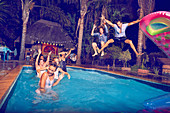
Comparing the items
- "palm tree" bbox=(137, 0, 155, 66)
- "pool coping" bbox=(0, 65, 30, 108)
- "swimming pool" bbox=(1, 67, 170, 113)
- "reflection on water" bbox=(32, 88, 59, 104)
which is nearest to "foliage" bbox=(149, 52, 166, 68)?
"palm tree" bbox=(137, 0, 155, 66)

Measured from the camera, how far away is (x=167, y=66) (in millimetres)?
10016

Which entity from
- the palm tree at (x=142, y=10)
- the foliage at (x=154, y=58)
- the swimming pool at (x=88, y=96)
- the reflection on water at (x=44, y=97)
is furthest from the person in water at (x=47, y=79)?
the foliage at (x=154, y=58)

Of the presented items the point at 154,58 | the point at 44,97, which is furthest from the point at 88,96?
the point at 154,58

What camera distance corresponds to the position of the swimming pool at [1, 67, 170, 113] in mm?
4398

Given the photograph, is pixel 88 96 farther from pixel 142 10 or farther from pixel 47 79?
pixel 142 10

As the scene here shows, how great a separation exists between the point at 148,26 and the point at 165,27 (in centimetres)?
44

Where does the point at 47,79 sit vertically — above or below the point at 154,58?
below

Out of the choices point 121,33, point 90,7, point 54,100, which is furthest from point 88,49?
point 54,100

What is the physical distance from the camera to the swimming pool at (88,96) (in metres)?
4.40

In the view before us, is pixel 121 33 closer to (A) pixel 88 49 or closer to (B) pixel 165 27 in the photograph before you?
(B) pixel 165 27

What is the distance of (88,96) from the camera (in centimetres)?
618

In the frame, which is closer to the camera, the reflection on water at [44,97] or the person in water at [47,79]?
the person in water at [47,79]

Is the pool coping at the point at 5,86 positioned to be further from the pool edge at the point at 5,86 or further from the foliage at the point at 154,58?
the foliage at the point at 154,58

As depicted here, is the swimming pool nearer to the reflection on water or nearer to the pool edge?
the reflection on water
